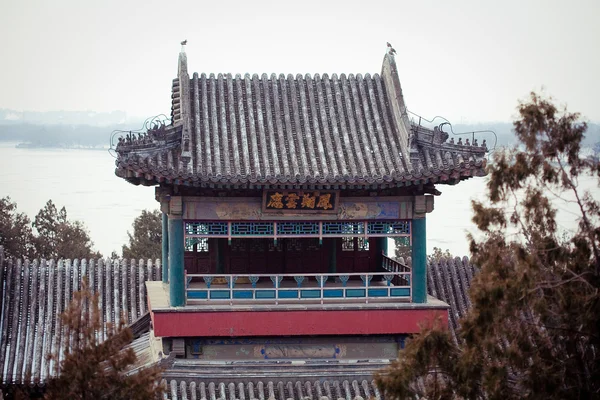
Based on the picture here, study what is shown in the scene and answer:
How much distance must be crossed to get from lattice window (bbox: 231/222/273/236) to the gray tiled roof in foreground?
3.10 m

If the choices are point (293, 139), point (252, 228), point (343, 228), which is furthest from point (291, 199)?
point (293, 139)

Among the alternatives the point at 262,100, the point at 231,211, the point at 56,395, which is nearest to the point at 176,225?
the point at 231,211

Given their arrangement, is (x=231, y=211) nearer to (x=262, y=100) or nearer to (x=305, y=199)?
(x=305, y=199)

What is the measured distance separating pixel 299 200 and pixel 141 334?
5367mm

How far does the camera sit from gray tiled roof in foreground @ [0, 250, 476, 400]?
15.9 meters

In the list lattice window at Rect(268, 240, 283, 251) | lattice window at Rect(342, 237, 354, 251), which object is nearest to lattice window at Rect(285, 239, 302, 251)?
lattice window at Rect(268, 240, 283, 251)

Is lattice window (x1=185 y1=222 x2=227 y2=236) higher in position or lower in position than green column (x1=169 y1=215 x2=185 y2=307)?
higher

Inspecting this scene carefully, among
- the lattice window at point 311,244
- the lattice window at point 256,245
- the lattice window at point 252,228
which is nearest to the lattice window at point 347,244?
the lattice window at point 311,244

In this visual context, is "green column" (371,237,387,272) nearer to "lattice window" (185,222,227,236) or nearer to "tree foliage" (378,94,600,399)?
"lattice window" (185,222,227,236)

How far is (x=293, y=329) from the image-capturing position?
1891 cm

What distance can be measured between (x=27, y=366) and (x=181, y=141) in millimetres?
5590

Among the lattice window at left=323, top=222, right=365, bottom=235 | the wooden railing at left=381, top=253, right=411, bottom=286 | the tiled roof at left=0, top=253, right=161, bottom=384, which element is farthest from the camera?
the wooden railing at left=381, top=253, right=411, bottom=286

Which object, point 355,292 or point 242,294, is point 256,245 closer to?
→ point 242,294

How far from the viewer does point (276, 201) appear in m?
18.9
